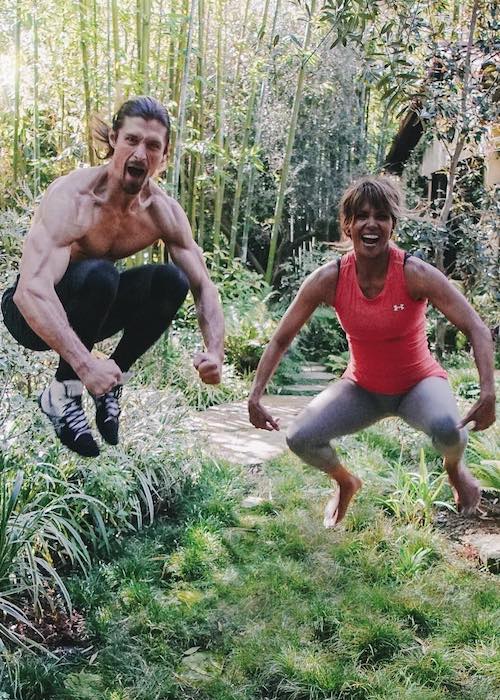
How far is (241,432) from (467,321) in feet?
12.9

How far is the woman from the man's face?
29.9 inches

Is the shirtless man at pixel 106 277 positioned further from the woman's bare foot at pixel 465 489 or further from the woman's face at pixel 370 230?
the woman's bare foot at pixel 465 489

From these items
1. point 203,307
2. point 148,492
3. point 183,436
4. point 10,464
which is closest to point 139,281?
point 203,307

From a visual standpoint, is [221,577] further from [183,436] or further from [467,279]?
[467,279]

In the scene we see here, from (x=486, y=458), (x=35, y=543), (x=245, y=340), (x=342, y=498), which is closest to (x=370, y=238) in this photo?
(x=342, y=498)

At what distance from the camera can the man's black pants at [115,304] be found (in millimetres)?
2172

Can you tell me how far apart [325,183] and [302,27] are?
2.20m

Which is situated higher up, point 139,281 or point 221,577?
point 139,281

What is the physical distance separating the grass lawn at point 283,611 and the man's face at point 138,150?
2.10 meters

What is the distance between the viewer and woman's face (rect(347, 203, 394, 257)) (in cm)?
266

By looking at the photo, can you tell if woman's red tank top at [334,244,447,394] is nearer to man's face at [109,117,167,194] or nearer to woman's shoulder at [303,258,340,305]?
woman's shoulder at [303,258,340,305]

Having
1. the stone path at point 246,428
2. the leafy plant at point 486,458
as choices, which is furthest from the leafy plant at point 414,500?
the stone path at point 246,428

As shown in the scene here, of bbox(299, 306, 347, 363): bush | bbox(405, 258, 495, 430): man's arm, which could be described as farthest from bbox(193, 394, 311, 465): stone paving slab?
bbox(405, 258, 495, 430): man's arm

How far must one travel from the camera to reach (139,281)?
2348 mm
